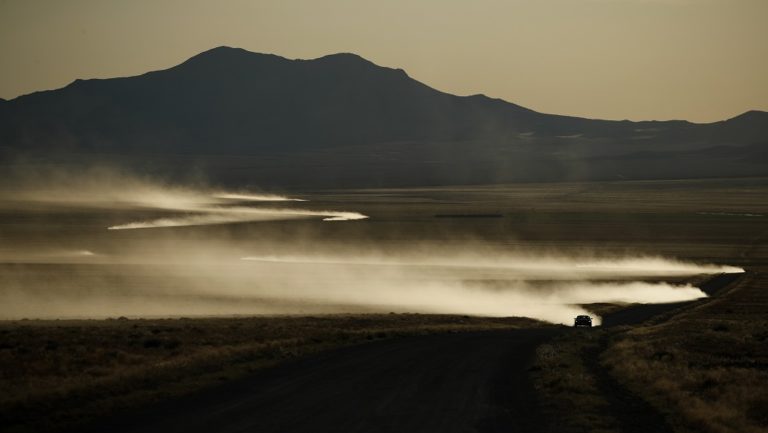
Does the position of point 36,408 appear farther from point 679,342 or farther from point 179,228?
point 179,228

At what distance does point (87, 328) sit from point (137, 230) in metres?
137

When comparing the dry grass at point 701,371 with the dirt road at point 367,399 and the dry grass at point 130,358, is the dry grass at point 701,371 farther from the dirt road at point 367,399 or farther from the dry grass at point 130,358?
the dry grass at point 130,358

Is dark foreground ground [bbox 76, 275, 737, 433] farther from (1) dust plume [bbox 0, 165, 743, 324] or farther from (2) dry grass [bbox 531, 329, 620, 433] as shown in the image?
(1) dust plume [bbox 0, 165, 743, 324]

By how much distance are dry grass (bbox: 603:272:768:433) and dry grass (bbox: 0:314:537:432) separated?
1320 cm

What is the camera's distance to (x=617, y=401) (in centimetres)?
3105

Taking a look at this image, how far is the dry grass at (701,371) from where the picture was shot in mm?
27891

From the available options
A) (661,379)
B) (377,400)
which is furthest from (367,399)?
(661,379)

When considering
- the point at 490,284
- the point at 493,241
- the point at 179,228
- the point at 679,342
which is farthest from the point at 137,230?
the point at 679,342

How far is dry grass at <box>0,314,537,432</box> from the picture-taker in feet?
92.0

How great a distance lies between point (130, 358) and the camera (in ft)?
128

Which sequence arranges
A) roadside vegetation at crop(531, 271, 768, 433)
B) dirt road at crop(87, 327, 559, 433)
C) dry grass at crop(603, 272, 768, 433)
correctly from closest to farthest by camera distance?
dirt road at crop(87, 327, 559, 433) → roadside vegetation at crop(531, 271, 768, 433) → dry grass at crop(603, 272, 768, 433)

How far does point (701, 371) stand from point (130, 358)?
21.1 metres

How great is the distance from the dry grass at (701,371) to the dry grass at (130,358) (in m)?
13.2

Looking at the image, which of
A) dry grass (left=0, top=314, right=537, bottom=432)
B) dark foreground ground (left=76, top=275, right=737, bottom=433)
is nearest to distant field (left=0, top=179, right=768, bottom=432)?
dry grass (left=0, top=314, right=537, bottom=432)
